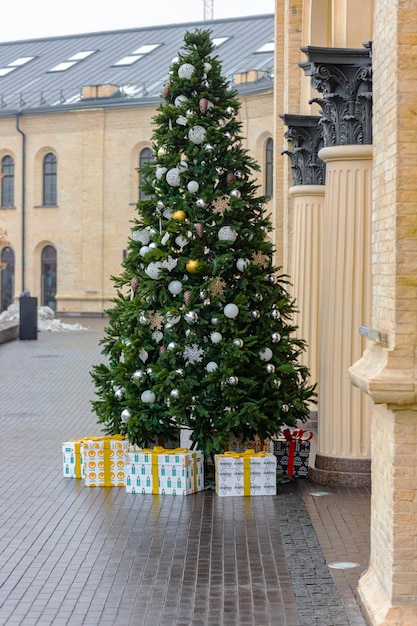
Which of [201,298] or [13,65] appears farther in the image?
[13,65]

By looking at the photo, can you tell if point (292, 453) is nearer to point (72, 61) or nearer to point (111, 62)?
point (111, 62)

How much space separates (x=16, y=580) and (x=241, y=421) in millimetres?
3875

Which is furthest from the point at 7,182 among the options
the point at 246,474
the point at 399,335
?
the point at 399,335

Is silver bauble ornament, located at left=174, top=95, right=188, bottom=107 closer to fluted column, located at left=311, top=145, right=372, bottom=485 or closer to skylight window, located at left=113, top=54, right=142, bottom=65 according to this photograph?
fluted column, located at left=311, top=145, right=372, bottom=485

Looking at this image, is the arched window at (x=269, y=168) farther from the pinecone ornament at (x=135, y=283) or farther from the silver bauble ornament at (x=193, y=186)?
the silver bauble ornament at (x=193, y=186)

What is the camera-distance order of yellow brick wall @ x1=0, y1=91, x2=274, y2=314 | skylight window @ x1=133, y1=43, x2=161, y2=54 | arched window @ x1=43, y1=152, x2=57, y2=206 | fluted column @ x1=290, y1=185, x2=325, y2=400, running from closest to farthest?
fluted column @ x1=290, y1=185, x2=325, y2=400 < yellow brick wall @ x1=0, y1=91, x2=274, y2=314 < arched window @ x1=43, y1=152, x2=57, y2=206 < skylight window @ x1=133, y1=43, x2=161, y2=54

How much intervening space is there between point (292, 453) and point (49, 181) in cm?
4547

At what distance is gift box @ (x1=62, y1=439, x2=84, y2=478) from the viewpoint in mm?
12574

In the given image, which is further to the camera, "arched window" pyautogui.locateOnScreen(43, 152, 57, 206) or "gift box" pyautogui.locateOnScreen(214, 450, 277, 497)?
"arched window" pyautogui.locateOnScreen(43, 152, 57, 206)

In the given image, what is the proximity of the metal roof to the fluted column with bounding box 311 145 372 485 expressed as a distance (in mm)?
38637

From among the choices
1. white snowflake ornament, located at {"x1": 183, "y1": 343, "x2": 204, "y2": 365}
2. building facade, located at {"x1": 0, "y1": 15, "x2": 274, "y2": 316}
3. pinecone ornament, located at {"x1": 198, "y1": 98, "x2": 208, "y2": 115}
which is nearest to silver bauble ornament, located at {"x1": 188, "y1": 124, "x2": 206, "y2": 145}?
pinecone ornament, located at {"x1": 198, "y1": 98, "x2": 208, "y2": 115}

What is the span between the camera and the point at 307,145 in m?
16.4

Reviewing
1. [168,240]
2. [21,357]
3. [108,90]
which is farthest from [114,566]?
[108,90]

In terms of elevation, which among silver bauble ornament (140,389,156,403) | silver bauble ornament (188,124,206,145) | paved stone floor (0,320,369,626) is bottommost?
paved stone floor (0,320,369,626)
